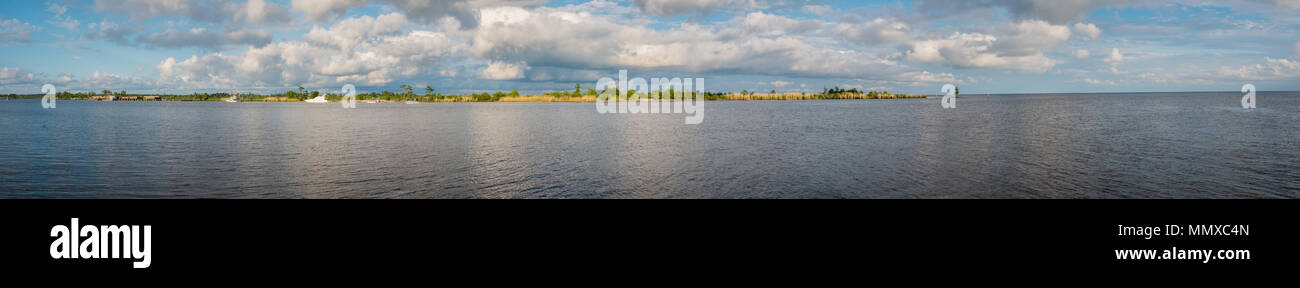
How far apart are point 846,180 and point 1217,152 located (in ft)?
55.3

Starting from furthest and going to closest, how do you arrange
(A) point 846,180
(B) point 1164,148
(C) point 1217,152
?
(B) point 1164,148 < (C) point 1217,152 < (A) point 846,180

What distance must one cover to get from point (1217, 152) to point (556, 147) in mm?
24761

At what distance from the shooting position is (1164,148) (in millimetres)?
26453
